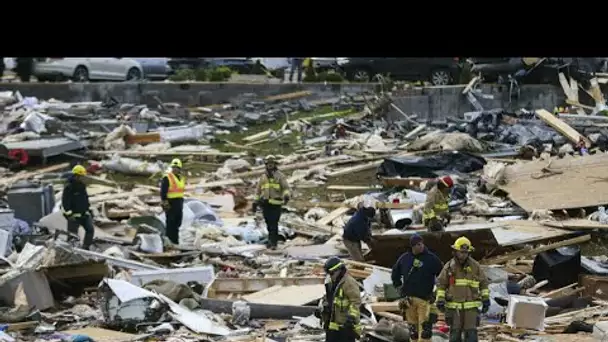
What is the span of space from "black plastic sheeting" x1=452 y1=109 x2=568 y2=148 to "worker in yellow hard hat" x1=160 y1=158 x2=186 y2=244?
426 inches

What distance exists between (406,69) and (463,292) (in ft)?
72.7

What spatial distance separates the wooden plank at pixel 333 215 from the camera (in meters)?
18.0

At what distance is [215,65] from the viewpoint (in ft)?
119

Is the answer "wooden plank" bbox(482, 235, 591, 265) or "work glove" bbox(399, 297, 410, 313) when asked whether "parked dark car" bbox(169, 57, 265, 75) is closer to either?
"wooden plank" bbox(482, 235, 591, 265)

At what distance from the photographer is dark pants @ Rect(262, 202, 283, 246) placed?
15508 mm

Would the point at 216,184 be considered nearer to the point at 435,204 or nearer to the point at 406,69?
the point at 435,204

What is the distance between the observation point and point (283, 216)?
18469mm

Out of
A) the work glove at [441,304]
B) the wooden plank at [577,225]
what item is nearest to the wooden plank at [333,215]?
the wooden plank at [577,225]

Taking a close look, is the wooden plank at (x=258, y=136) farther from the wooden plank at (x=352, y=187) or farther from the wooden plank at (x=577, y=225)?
the wooden plank at (x=577, y=225)

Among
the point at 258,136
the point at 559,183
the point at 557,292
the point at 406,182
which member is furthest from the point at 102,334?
the point at 258,136

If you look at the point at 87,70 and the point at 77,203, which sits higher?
the point at 87,70

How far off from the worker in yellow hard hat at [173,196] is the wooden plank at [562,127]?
38.3 feet

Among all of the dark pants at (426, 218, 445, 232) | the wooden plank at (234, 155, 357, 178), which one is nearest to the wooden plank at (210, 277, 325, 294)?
the dark pants at (426, 218, 445, 232)
